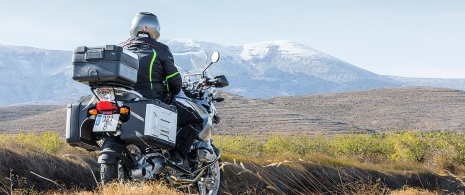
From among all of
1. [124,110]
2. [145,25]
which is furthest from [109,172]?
[145,25]

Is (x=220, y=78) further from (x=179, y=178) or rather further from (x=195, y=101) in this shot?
(x=179, y=178)

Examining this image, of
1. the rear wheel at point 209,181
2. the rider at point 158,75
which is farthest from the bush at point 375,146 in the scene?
the rider at point 158,75

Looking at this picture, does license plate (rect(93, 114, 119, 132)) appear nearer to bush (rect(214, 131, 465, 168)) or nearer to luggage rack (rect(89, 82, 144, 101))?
luggage rack (rect(89, 82, 144, 101))

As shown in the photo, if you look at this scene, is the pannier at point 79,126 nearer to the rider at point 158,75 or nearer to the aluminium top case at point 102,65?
the aluminium top case at point 102,65

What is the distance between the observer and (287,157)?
13.0 metres

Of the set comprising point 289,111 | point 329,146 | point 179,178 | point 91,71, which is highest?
point 91,71

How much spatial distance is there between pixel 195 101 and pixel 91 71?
256cm

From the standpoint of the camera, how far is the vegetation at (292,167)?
8656 millimetres

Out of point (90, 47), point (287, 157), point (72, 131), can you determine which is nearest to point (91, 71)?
point (90, 47)

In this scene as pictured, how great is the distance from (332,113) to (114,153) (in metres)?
111

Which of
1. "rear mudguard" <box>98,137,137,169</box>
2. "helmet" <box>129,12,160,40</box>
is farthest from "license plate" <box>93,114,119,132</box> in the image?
"helmet" <box>129,12,160,40</box>

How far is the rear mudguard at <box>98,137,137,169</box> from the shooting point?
6188 millimetres

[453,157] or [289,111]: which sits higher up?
[453,157]

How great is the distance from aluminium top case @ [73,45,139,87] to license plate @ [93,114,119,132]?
33 centimetres
